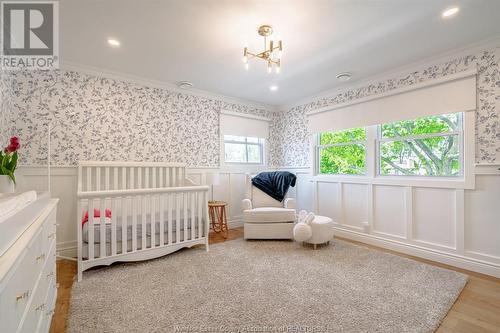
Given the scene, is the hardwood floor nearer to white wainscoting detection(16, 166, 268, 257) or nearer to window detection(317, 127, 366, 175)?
white wainscoting detection(16, 166, 268, 257)

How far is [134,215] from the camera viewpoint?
8.09 ft

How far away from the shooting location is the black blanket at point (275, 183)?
374 cm

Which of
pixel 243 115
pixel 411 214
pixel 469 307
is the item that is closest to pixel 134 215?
pixel 243 115

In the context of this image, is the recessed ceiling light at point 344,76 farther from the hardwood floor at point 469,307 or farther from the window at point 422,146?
the hardwood floor at point 469,307

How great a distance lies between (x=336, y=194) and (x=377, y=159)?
80 centimetres

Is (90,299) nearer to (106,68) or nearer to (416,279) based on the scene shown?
(106,68)

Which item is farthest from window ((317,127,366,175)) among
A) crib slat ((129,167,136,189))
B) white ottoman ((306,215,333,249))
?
crib slat ((129,167,136,189))

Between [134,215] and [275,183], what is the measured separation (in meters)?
2.11

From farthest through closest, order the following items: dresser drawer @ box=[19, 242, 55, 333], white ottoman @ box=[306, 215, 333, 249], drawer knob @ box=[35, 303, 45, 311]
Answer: white ottoman @ box=[306, 215, 333, 249]
drawer knob @ box=[35, 303, 45, 311]
dresser drawer @ box=[19, 242, 55, 333]

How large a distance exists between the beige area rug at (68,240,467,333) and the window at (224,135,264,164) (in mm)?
Result: 1982

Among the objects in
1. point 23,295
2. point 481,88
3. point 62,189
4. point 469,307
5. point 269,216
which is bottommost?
point 469,307

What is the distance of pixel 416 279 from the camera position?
2.17 metres

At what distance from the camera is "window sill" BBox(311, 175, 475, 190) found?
8.25 ft

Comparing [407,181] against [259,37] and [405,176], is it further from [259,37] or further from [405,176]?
[259,37]
